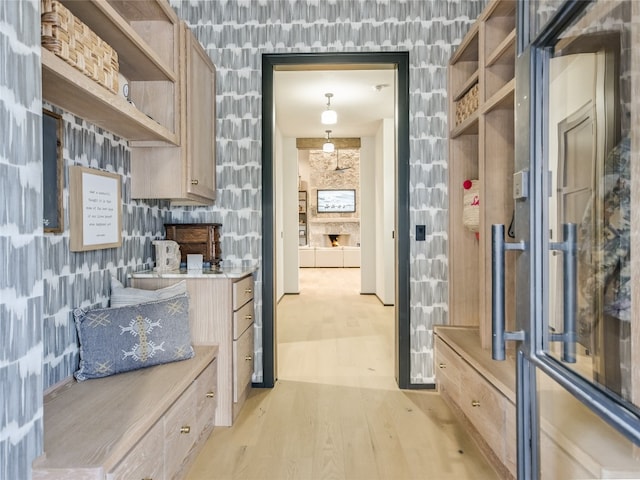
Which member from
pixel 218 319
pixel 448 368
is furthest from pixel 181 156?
pixel 448 368

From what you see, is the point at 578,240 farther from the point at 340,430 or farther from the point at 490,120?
the point at 340,430

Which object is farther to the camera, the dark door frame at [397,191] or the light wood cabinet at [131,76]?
the dark door frame at [397,191]

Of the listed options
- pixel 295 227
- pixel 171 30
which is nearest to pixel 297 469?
pixel 171 30

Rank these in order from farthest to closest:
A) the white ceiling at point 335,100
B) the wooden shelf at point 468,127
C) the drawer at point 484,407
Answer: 1. the white ceiling at point 335,100
2. the wooden shelf at point 468,127
3. the drawer at point 484,407

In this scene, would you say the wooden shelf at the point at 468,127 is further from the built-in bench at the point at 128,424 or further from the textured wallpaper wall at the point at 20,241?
the textured wallpaper wall at the point at 20,241

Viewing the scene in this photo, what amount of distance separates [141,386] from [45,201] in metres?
0.83

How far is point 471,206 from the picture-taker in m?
2.64

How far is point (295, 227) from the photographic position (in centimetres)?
717

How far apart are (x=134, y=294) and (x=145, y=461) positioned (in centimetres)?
94

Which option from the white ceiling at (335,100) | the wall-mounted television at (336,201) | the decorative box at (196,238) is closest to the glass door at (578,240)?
the decorative box at (196,238)

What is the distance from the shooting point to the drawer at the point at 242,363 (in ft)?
7.98

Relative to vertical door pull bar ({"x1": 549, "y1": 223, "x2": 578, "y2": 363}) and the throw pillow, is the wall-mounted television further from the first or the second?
vertical door pull bar ({"x1": 549, "y1": 223, "x2": 578, "y2": 363})

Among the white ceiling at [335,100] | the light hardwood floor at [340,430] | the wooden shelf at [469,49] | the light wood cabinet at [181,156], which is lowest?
the light hardwood floor at [340,430]

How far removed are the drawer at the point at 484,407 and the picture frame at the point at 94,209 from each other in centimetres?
193
